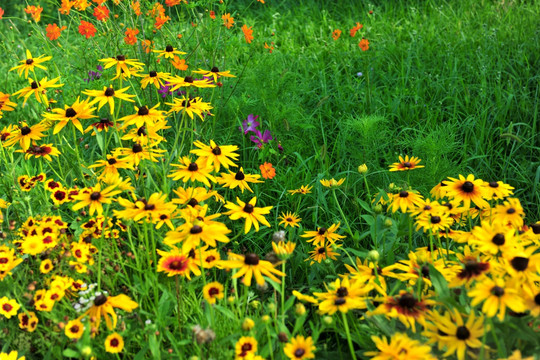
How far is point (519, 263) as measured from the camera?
132 centimetres

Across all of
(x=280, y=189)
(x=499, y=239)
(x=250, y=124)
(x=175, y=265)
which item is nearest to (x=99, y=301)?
(x=175, y=265)

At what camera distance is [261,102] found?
10.1 ft

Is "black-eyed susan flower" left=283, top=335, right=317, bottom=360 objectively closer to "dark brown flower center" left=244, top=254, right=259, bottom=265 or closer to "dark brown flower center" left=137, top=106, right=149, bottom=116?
"dark brown flower center" left=244, top=254, right=259, bottom=265

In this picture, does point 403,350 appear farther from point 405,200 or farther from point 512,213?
point 405,200

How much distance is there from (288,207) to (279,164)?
1.12 feet

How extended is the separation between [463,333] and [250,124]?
71.8 inches

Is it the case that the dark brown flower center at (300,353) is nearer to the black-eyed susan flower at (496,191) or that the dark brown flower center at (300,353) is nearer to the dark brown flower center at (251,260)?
the dark brown flower center at (251,260)

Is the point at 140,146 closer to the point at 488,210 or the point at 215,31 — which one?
the point at 488,210

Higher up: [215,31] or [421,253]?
[215,31]

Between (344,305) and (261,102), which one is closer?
(344,305)

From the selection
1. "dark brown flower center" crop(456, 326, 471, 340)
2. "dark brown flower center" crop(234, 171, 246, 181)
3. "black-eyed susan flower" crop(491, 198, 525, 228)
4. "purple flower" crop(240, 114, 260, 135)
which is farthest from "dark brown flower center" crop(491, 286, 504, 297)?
"purple flower" crop(240, 114, 260, 135)

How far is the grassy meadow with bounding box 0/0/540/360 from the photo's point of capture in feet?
4.82

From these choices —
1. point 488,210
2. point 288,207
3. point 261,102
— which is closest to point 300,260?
point 288,207

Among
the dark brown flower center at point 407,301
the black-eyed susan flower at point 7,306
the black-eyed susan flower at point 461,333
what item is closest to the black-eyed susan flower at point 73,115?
the black-eyed susan flower at point 7,306
